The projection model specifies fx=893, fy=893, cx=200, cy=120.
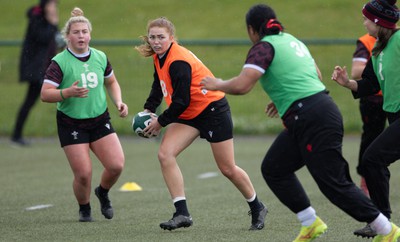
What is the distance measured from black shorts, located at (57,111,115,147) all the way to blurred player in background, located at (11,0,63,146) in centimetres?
710

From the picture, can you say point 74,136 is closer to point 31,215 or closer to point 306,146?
point 31,215

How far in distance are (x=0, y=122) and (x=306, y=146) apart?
508 inches

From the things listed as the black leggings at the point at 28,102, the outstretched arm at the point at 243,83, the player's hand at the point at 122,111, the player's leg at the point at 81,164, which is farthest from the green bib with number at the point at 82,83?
the black leggings at the point at 28,102

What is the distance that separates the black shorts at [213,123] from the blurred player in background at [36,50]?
7925 mm

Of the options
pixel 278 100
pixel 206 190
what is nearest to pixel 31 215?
pixel 206 190

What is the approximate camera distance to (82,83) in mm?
8438

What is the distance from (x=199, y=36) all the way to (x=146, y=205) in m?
19.2

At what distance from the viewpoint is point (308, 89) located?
6.57m

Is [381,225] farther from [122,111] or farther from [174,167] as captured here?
[122,111]

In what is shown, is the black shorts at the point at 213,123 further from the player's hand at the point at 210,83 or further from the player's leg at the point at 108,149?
the player's hand at the point at 210,83

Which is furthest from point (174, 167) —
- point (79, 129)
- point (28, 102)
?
point (28, 102)

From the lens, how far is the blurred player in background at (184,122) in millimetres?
7824

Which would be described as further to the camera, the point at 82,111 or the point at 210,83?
the point at 82,111

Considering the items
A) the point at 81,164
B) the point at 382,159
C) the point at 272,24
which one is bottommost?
the point at 81,164
